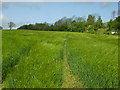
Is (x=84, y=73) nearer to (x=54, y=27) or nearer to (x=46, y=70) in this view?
(x=46, y=70)

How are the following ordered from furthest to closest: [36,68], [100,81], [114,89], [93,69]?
1. [36,68]
2. [93,69]
3. [100,81]
4. [114,89]

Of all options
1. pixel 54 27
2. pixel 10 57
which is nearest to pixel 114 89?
pixel 10 57

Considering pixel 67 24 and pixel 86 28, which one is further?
pixel 67 24

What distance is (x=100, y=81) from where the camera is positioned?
6332 millimetres

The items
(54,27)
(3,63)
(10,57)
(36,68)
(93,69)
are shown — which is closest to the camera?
(93,69)

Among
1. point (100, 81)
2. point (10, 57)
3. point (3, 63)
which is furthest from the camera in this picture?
point (10, 57)

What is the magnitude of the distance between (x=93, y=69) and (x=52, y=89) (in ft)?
7.50

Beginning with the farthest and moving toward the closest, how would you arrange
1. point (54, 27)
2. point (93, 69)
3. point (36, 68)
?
point (54, 27) < point (36, 68) < point (93, 69)

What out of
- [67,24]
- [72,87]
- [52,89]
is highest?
[67,24]

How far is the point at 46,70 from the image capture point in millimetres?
7535

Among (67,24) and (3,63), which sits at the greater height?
(67,24)

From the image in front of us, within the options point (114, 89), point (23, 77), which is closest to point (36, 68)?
point (23, 77)

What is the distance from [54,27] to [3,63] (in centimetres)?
8786

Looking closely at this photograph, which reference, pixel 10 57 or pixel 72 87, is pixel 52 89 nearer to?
pixel 72 87
